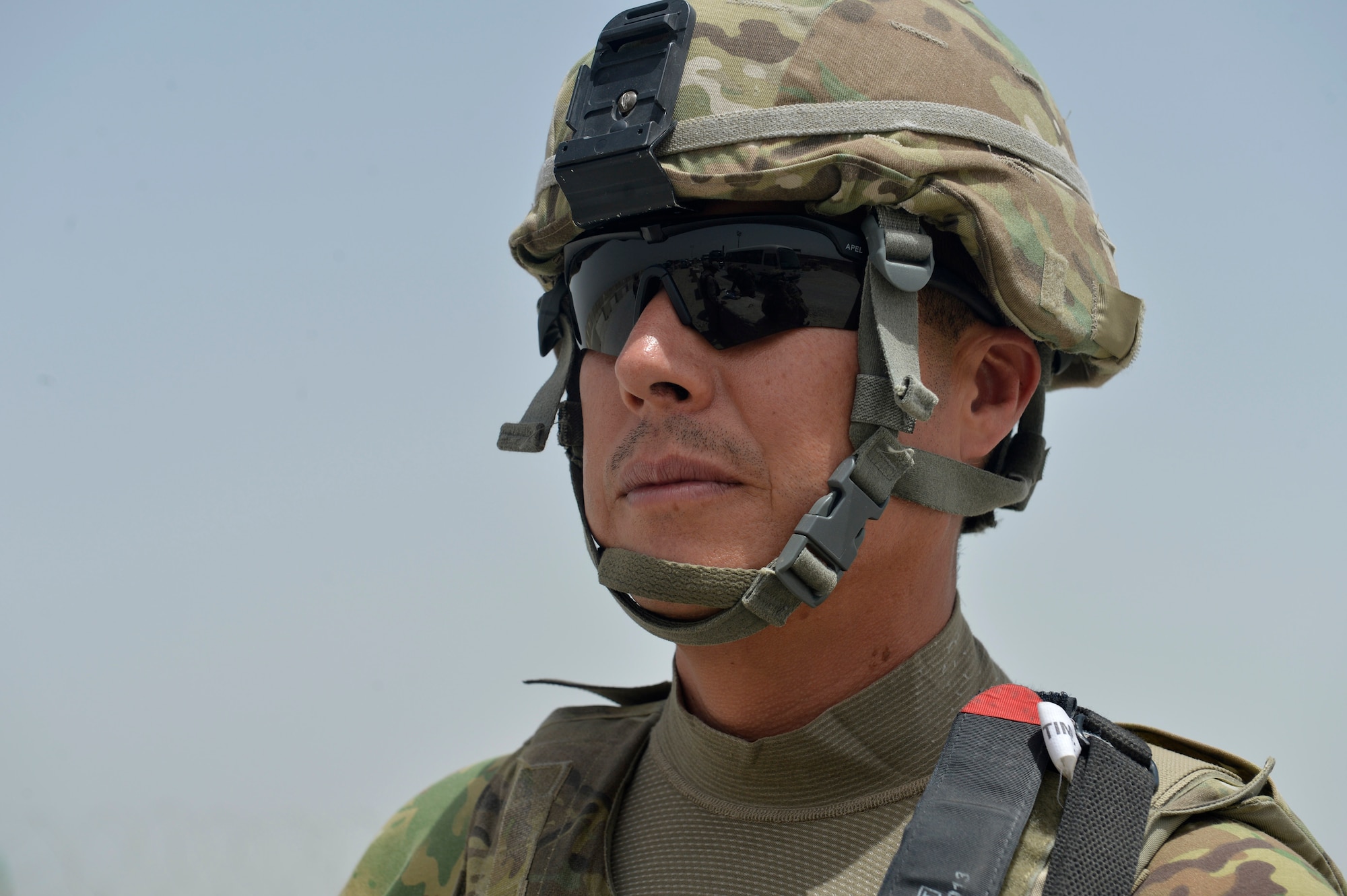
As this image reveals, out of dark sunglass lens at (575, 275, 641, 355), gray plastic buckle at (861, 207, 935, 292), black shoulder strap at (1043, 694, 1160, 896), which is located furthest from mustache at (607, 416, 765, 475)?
black shoulder strap at (1043, 694, 1160, 896)

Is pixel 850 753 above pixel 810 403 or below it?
below

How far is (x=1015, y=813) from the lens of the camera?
2.13m

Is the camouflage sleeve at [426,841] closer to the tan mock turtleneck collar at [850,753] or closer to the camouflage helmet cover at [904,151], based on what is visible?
the tan mock turtleneck collar at [850,753]

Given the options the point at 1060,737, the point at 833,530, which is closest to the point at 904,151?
the point at 833,530

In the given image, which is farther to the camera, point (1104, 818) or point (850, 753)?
point (850, 753)

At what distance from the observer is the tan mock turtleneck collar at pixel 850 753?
8.62 ft

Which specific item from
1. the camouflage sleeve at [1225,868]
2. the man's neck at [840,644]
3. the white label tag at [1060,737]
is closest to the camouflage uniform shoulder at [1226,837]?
the camouflage sleeve at [1225,868]

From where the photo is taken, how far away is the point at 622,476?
2678 millimetres

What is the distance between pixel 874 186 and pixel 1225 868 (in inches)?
63.2

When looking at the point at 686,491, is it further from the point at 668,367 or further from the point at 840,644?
the point at 840,644

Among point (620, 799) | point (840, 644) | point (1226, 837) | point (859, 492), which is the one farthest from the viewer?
point (620, 799)

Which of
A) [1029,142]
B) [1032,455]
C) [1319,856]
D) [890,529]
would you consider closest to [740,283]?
[890,529]

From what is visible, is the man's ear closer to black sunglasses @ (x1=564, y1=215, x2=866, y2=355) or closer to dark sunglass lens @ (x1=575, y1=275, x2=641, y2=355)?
black sunglasses @ (x1=564, y1=215, x2=866, y2=355)

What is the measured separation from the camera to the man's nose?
2.55 metres
